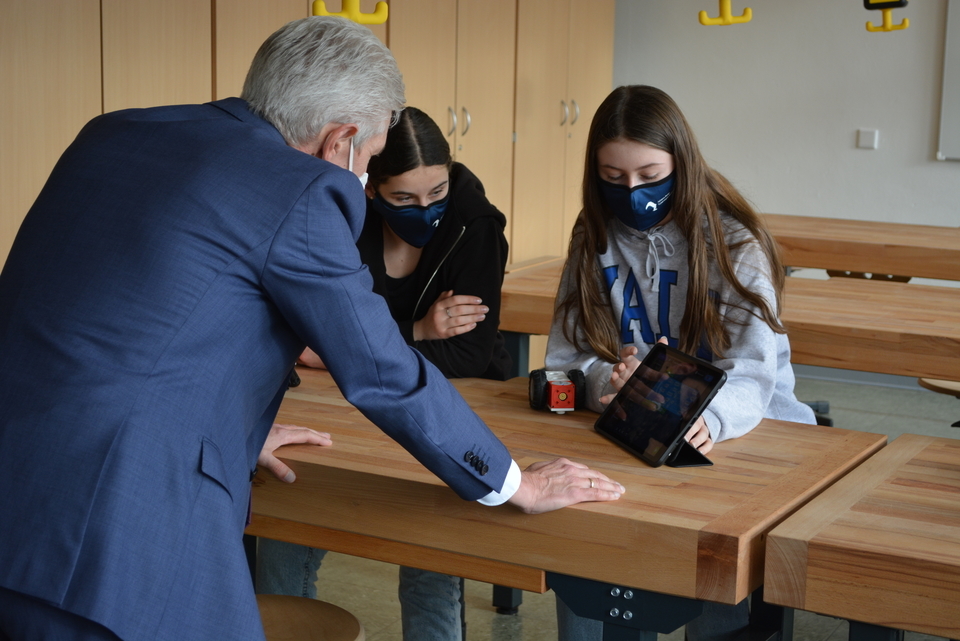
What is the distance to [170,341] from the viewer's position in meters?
1.13

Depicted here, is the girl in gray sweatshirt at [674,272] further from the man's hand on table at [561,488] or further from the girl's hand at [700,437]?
the man's hand on table at [561,488]

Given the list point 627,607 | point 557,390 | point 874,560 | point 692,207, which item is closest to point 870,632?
point 874,560

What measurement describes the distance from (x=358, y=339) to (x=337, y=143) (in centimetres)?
26

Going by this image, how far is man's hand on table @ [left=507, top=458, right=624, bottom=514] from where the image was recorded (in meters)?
1.40

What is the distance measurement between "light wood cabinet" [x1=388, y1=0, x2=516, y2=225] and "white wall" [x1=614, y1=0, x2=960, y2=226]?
162 cm

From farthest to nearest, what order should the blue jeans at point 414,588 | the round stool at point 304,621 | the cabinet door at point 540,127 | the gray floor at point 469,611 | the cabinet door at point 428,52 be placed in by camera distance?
the cabinet door at point 540,127 → the cabinet door at point 428,52 → the gray floor at point 469,611 → the blue jeans at point 414,588 → the round stool at point 304,621

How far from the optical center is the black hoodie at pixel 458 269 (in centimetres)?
223

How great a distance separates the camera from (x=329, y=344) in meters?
1.23

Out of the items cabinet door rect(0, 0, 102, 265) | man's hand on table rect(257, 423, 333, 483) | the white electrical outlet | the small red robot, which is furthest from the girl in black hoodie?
the white electrical outlet

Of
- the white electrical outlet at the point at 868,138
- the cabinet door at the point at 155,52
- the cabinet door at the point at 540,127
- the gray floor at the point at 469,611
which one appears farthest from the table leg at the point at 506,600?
the white electrical outlet at the point at 868,138

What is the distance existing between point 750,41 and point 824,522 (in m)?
5.26

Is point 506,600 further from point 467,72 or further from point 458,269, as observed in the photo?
point 467,72

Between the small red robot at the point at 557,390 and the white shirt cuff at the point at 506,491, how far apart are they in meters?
0.51

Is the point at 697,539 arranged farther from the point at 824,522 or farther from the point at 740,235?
the point at 740,235
